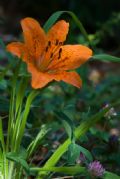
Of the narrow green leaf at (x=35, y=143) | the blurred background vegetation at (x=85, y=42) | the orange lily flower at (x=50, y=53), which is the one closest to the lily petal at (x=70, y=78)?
the orange lily flower at (x=50, y=53)

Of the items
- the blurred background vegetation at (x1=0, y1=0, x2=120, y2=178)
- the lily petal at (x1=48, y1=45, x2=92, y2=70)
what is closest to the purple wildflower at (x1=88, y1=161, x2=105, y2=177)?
the lily petal at (x1=48, y1=45, x2=92, y2=70)

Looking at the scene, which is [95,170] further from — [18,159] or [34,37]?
[34,37]

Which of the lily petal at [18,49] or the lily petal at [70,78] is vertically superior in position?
the lily petal at [18,49]

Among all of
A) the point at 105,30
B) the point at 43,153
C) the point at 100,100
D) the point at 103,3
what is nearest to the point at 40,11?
the point at 103,3

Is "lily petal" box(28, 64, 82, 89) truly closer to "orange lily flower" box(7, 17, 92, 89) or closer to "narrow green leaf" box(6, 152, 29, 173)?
"orange lily flower" box(7, 17, 92, 89)

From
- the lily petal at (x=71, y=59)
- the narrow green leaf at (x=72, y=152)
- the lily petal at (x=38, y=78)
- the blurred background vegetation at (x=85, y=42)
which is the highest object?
the blurred background vegetation at (x=85, y=42)

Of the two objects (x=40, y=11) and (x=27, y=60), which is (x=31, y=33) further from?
(x=40, y=11)

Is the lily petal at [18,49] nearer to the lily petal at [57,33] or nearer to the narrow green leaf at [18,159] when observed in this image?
the lily petal at [57,33]
